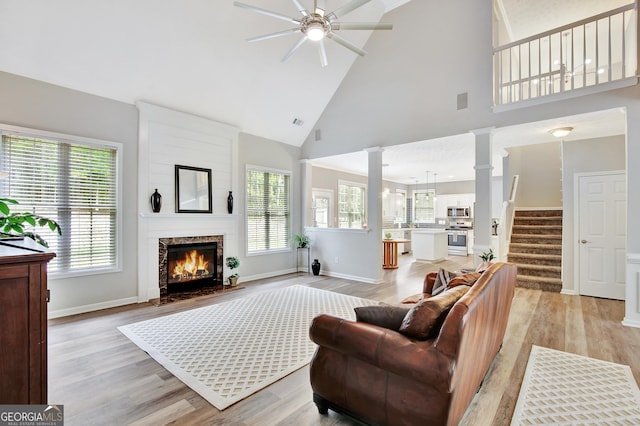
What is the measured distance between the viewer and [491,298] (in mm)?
2117

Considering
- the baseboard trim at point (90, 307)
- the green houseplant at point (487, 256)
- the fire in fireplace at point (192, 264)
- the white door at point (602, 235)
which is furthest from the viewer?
the fire in fireplace at point (192, 264)

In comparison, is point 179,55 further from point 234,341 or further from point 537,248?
point 537,248

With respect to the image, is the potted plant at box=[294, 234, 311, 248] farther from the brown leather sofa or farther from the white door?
the white door

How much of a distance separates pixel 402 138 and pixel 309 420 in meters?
4.76

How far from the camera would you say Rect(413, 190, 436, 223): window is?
12.1 m

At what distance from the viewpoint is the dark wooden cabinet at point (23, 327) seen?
4.58 feet

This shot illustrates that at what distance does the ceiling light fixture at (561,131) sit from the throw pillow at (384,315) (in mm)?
4473

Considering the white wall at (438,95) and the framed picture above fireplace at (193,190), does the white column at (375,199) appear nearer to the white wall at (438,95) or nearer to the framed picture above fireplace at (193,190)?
the white wall at (438,95)

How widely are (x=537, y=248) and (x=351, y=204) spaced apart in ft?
17.2

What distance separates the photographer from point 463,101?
482cm

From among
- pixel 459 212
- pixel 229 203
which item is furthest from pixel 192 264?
pixel 459 212

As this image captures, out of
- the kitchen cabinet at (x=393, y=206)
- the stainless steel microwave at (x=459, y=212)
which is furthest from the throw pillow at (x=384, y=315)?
the stainless steel microwave at (x=459, y=212)

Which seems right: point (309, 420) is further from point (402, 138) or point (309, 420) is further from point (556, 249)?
point (556, 249)

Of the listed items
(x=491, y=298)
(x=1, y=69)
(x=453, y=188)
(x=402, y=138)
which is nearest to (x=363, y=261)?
(x=402, y=138)
